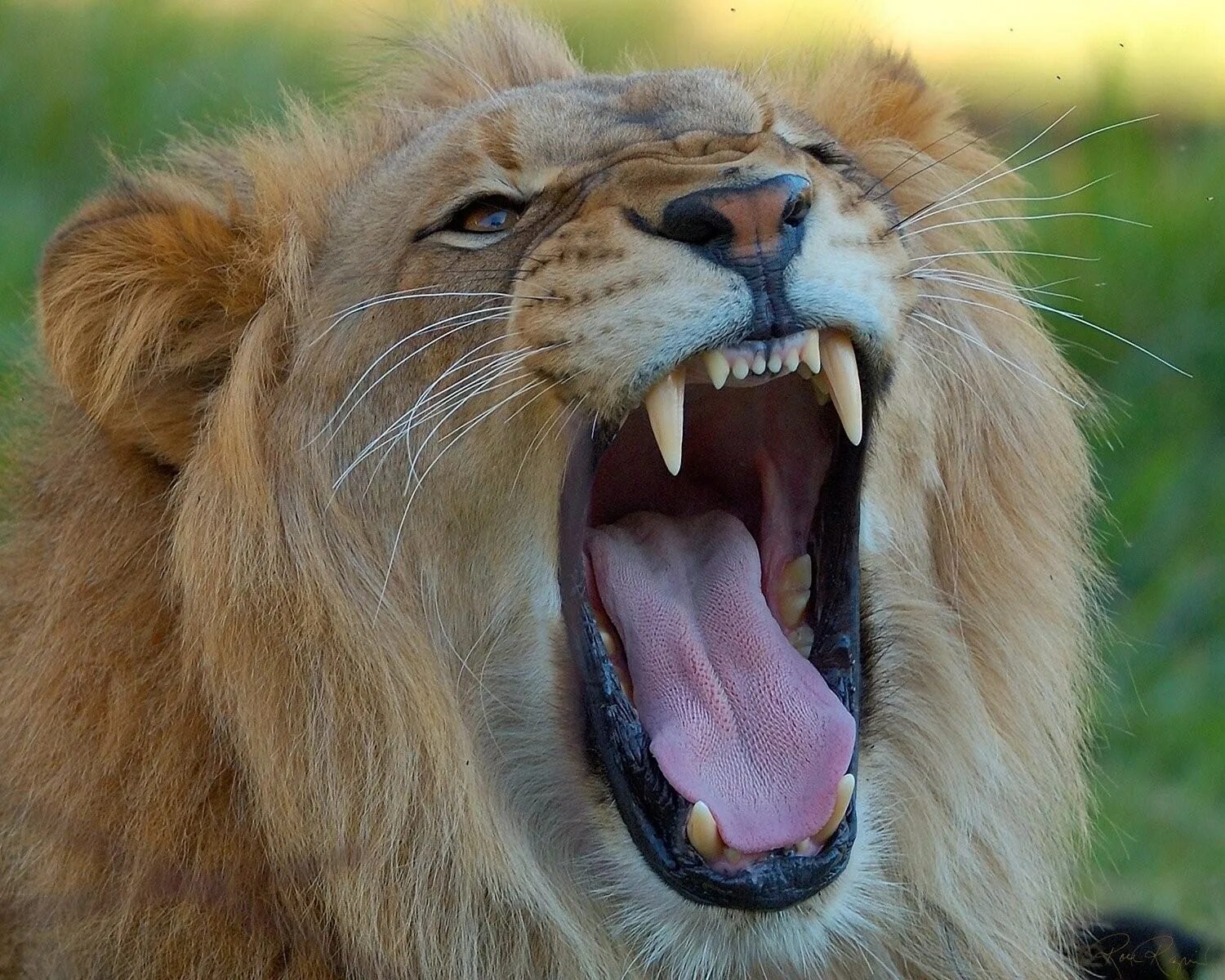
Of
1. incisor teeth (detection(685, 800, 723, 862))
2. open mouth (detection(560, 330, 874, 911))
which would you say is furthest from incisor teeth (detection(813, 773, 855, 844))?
incisor teeth (detection(685, 800, 723, 862))

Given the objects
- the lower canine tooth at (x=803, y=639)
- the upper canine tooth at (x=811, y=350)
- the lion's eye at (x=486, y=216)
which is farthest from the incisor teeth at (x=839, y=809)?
the lion's eye at (x=486, y=216)

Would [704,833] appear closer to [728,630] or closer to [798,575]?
[728,630]

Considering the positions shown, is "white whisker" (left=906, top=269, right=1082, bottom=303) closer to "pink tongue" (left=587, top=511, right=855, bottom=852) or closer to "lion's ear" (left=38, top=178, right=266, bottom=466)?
"pink tongue" (left=587, top=511, right=855, bottom=852)

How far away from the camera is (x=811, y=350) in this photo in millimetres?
2295

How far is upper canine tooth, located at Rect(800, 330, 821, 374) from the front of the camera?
229cm

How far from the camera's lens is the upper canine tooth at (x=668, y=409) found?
7.50ft

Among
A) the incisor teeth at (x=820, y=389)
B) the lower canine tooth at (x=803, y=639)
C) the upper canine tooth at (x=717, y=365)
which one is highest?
the upper canine tooth at (x=717, y=365)

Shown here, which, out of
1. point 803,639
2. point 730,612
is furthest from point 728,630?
point 803,639

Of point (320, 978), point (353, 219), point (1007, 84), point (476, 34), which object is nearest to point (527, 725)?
point (320, 978)

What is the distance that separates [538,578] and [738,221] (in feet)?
1.96

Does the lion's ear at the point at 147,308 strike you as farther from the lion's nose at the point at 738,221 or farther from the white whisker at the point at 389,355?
the lion's nose at the point at 738,221

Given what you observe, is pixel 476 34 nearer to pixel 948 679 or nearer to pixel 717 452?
pixel 717 452

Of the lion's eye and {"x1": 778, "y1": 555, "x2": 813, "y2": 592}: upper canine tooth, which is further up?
the lion's eye

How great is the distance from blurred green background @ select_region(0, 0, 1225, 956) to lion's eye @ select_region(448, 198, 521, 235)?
3.19ft
